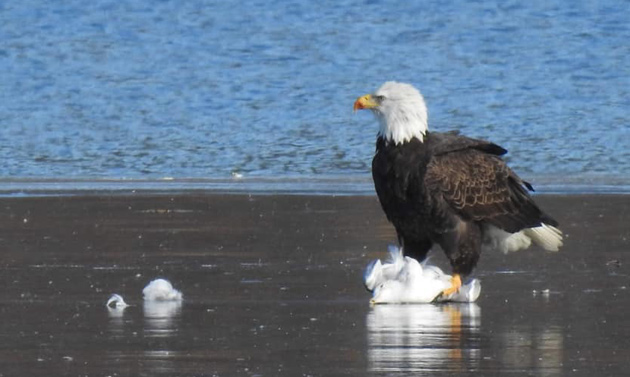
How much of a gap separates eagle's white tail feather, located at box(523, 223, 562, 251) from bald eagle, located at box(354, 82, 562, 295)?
10cm

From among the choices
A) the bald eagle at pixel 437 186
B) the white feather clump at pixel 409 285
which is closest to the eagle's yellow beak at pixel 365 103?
the bald eagle at pixel 437 186

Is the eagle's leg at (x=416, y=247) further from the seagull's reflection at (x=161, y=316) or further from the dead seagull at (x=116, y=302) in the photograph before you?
the dead seagull at (x=116, y=302)

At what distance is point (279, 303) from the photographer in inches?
348

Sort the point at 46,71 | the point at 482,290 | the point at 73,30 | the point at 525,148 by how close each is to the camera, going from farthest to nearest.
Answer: the point at 73,30 → the point at 46,71 → the point at 525,148 → the point at 482,290

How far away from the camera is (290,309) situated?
8.64m

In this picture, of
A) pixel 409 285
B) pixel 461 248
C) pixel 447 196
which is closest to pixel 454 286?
pixel 409 285

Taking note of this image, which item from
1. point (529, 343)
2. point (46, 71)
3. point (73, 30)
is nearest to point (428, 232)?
point (529, 343)

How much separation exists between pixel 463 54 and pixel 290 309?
65.1 feet

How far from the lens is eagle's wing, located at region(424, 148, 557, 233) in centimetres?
955

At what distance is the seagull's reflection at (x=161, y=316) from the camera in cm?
802

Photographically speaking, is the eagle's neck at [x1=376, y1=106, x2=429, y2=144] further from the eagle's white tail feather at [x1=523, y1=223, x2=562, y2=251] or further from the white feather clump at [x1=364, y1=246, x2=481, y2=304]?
the eagle's white tail feather at [x1=523, y1=223, x2=562, y2=251]

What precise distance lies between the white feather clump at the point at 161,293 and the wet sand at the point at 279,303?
94 mm

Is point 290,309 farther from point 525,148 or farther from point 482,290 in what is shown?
point 525,148

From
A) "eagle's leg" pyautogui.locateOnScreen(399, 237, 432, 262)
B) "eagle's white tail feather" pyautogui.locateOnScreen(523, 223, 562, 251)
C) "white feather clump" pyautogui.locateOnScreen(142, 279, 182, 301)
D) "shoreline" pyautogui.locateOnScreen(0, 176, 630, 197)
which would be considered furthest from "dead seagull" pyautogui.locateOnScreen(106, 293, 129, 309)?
"shoreline" pyautogui.locateOnScreen(0, 176, 630, 197)
